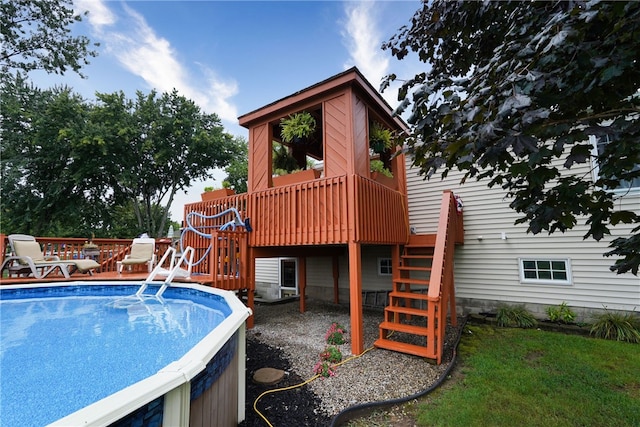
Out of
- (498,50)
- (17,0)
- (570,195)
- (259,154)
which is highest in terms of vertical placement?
(17,0)

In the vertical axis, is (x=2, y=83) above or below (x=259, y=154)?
above

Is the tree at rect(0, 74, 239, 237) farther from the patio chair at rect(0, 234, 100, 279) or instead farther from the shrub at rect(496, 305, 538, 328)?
the shrub at rect(496, 305, 538, 328)

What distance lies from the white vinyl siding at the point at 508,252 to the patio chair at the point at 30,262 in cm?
889

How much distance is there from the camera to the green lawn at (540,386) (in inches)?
104

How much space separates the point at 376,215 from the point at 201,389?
3.76 meters

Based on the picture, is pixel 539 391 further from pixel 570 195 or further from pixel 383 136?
pixel 383 136

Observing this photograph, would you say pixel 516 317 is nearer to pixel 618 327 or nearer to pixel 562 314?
pixel 562 314

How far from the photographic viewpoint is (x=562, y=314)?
545 cm

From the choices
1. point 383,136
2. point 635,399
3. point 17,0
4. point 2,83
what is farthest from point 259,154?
point 2,83

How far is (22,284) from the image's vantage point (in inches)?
247

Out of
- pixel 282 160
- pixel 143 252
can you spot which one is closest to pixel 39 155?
pixel 143 252

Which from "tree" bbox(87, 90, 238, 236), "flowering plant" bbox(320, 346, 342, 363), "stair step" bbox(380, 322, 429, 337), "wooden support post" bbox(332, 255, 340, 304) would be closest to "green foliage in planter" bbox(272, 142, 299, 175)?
"wooden support post" bbox(332, 255, 340, 304)

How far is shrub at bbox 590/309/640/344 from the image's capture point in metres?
4.66

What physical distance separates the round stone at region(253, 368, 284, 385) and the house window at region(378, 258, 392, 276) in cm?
456
